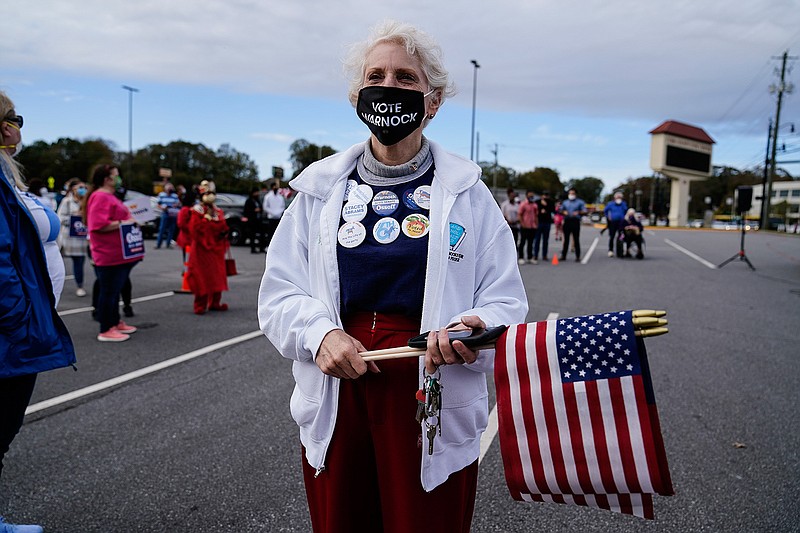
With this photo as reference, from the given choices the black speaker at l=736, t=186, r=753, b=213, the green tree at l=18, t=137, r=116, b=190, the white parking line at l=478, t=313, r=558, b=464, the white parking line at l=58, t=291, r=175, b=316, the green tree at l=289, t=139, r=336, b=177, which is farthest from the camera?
the green tree at l=289, t=139, r=336, b=177

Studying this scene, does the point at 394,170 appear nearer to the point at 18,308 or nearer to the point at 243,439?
the point at 18,308

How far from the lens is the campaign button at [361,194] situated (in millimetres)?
1898

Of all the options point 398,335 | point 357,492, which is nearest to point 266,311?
point 398,335

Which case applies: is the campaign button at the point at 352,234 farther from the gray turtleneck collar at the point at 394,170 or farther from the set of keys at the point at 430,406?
the set of keys at the point at 430,406

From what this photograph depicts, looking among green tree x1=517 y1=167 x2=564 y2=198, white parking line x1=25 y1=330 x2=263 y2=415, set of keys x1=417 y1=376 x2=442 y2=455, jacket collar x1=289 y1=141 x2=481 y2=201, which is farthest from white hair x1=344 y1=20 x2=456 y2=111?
green tree x1=517 y1=167 x2=564 y2=198

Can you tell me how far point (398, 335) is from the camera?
1.80 metres

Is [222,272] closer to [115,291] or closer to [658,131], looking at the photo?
[115,291]

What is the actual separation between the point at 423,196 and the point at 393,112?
0.99 ft

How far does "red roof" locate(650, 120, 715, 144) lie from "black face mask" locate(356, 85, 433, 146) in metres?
67.4

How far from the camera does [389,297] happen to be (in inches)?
71.1

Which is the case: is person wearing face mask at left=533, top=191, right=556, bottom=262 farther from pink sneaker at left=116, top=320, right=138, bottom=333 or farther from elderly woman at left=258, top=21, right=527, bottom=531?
elderly woman at left=258, top=21, right=527, bottom=531

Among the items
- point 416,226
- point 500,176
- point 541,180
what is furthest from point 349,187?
point 541,180

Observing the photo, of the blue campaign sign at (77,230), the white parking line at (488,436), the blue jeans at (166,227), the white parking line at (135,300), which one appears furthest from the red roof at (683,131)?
the white parking line at (488,436)

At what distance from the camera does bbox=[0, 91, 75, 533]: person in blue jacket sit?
242cm
